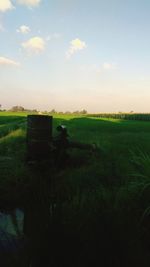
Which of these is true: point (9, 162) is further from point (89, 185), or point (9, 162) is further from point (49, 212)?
point (49, 212)

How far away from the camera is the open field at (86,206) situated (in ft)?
11.0

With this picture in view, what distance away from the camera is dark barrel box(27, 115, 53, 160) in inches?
229

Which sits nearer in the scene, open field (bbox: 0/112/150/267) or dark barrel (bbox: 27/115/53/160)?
open field (bbox: 0/112/150/267)

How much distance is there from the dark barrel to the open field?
269 mm

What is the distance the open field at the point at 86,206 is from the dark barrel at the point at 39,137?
0.88 feet

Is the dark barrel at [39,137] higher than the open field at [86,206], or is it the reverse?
the dark barrel at [39,137]

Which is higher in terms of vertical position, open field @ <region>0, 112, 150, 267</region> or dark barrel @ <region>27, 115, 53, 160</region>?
dark barrel @ <region>27, 115, 53, 160</region>

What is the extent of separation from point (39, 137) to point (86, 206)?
201 cm

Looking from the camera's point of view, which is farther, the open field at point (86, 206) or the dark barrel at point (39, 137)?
the dark barrel at point (39, 137)

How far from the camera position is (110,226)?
3.87 metres

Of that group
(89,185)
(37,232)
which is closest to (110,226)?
(37,232)

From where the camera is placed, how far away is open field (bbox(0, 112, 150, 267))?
11.0ft

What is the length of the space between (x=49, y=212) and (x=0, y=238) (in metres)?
0.95

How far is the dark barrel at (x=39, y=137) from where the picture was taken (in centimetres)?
580
